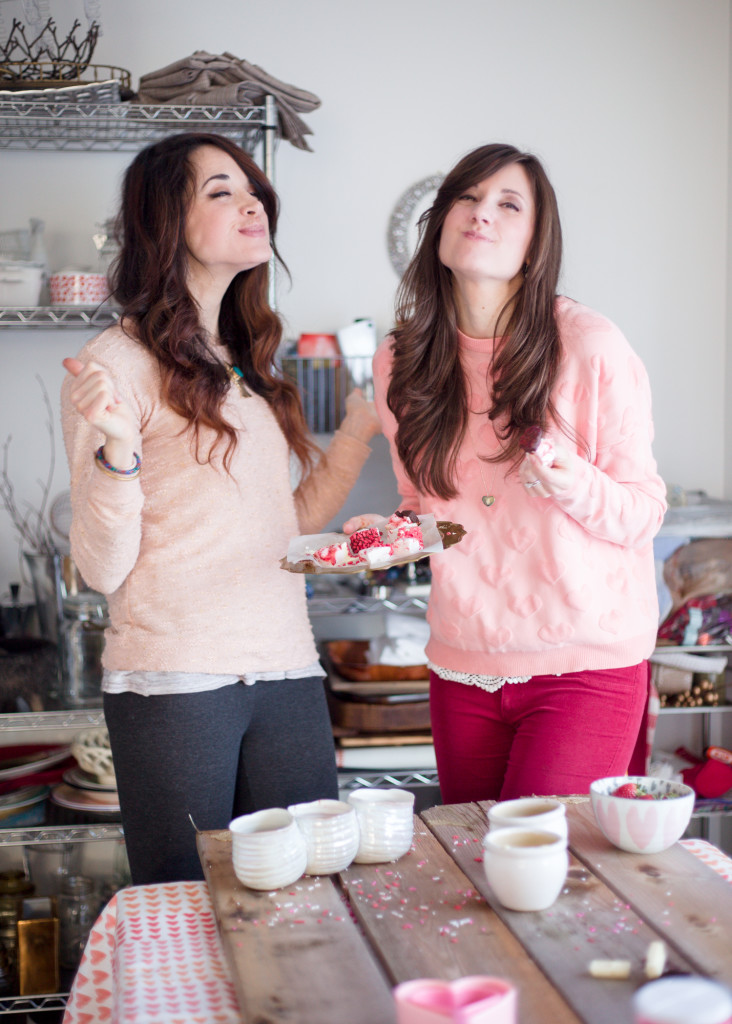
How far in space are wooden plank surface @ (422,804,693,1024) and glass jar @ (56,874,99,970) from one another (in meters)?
1.56

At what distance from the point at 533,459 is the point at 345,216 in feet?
4.92

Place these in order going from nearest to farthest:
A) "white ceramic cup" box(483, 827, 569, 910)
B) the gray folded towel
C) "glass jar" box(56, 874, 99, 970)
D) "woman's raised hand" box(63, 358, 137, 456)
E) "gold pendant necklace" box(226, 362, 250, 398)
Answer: "white ceramic cup" box(483, 827, 569, 910) → "woman's raised hand" box(63, 358, 137, 456) → "gold pendant necklace" box(226, 362, 250, 398) → the gray folded towel → "glass jar" box(56, 874, 99, 970)

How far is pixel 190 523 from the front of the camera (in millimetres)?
1528

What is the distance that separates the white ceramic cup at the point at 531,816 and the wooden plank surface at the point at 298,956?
7.3 inches

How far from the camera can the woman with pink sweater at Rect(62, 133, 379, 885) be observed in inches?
57.0

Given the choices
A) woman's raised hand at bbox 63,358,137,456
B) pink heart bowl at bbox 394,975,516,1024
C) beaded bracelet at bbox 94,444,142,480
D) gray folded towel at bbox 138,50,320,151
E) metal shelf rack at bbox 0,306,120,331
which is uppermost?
gray folded towel at bbox 138,50,320,151

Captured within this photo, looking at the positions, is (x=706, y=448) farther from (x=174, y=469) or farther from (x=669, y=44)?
(x=174, y=469)

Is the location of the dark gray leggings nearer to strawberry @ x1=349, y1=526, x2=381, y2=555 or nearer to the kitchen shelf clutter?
strawberry @ x1=349, y1=526, x2=381, y2=555

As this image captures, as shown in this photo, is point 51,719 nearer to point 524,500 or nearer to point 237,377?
point 237,377

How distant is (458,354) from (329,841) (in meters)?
0.84

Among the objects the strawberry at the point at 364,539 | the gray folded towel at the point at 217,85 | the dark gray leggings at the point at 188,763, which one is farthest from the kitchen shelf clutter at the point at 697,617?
the gray folded towel at the point at 217,85

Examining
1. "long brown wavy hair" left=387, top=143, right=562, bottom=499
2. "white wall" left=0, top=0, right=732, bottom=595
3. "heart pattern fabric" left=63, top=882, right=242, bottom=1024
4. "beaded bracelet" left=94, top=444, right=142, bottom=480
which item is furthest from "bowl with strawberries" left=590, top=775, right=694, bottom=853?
"white wall" left=0, top=0, right=732, bottom=595

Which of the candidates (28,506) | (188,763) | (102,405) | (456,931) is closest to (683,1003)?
(456,931)

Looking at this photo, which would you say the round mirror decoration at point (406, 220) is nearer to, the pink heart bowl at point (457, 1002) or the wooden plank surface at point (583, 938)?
the wooden plank surface at point (583, 938)
